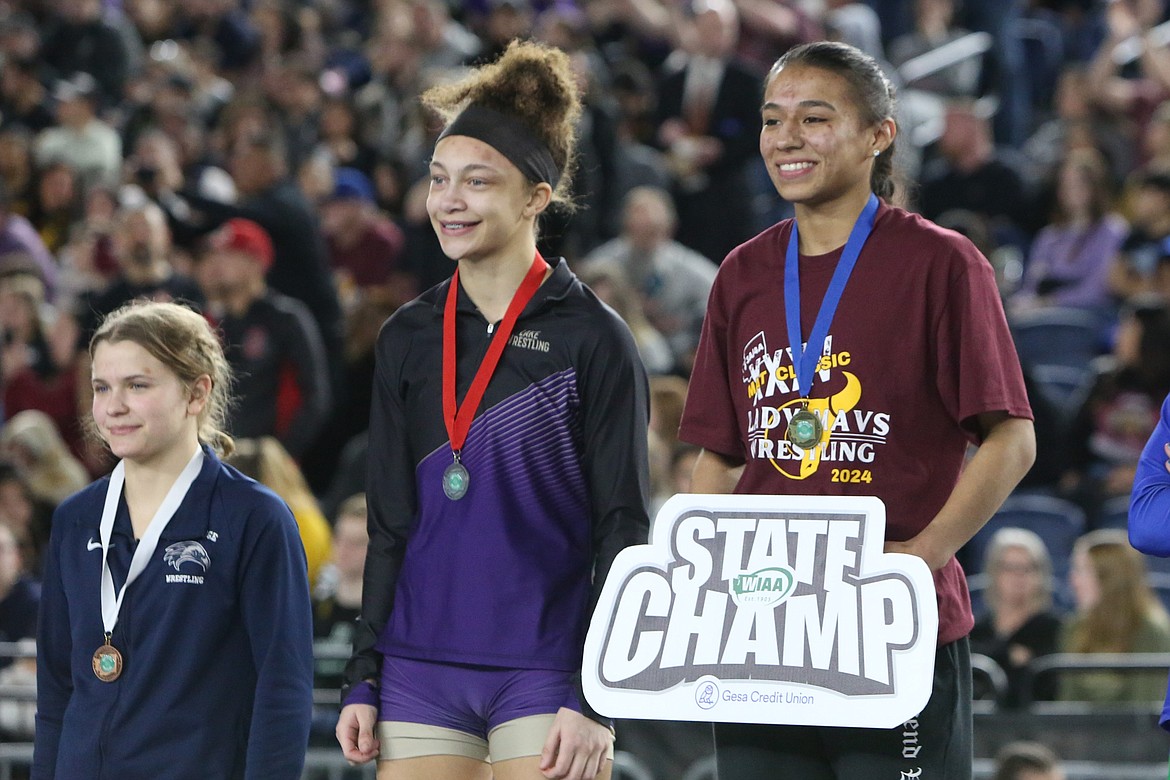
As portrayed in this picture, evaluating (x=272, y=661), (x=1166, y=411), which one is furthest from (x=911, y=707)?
(x=272, y=661)

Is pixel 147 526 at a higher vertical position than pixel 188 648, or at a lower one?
higher

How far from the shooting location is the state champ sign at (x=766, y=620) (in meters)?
3.07

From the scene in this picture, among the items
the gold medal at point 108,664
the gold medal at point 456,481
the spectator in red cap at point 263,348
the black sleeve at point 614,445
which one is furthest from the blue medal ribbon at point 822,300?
the spectator in red cap at point 263,348

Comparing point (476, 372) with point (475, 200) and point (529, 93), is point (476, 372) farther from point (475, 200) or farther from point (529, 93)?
point (529, 93)

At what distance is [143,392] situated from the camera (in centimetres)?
383

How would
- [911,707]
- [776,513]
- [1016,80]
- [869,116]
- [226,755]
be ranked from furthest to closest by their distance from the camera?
[1016,80]
[226,755]
[869,116]
[776,513]
[911,707]

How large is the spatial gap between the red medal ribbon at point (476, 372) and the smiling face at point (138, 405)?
0.61 meters

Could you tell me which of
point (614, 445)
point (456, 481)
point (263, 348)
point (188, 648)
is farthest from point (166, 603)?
point (263, 348)

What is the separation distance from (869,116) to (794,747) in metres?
1.19

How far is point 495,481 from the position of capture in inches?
143

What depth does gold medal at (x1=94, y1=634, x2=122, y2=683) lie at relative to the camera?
3.68 meters

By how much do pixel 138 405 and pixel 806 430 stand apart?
1.43 m

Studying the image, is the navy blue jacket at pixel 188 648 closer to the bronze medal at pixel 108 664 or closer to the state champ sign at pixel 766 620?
the bronze medal at pixel 108 664

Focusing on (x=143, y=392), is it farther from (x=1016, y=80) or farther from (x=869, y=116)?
(x=1016, y=80)
